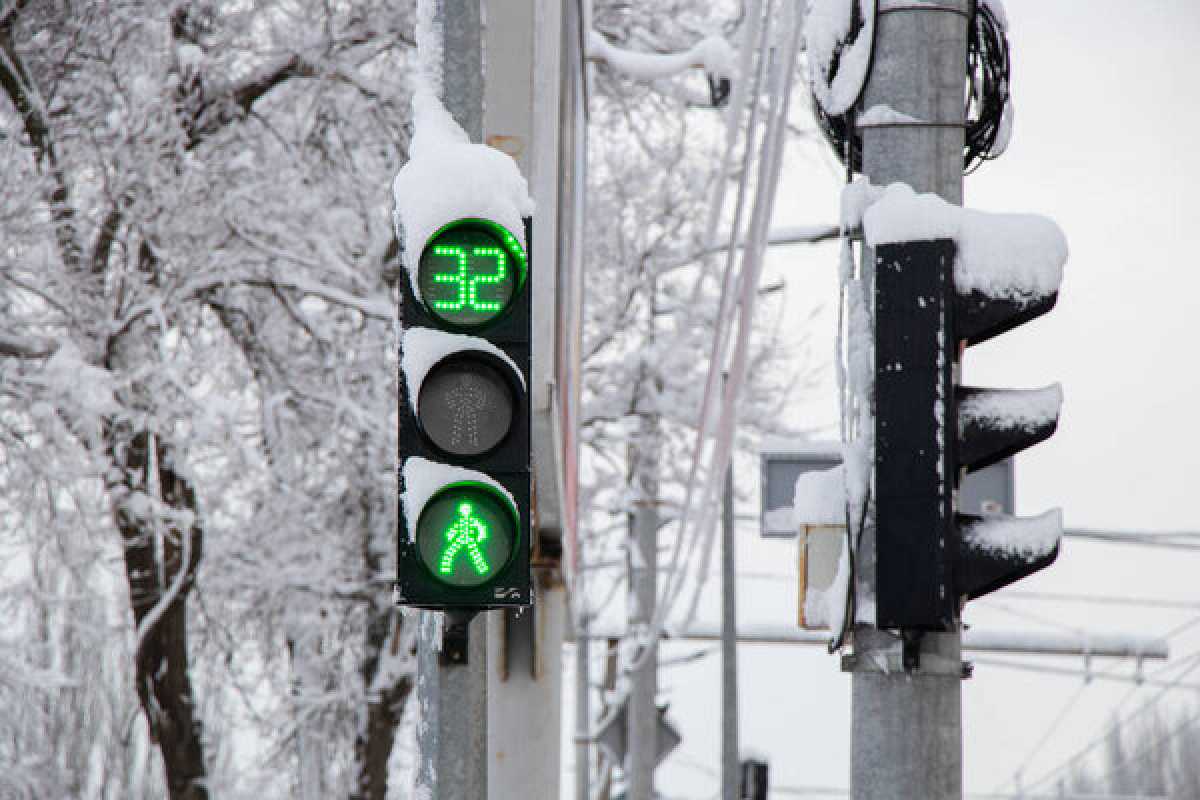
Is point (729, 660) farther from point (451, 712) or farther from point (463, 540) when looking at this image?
point (463, 540)

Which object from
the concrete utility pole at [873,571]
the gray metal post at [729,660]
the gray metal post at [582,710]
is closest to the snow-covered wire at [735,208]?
the concrete utility pole at [873,571]

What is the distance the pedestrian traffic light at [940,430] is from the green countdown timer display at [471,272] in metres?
0.86

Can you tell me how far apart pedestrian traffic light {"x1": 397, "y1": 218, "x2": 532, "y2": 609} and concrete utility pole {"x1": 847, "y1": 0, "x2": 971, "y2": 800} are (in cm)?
84

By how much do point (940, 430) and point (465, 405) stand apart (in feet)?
3.54

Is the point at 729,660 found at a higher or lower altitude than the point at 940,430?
lower

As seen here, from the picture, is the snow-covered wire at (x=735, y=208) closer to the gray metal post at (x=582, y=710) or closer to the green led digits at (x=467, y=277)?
the green led digits at (x=467, y=277)

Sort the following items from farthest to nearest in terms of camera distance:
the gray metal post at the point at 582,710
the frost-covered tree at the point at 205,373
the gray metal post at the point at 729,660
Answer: the gray metal post at the point at 582,710, the gray metal post at the point at 729,660, the frost-covered tree at the point at 205,373

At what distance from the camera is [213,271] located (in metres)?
11.7

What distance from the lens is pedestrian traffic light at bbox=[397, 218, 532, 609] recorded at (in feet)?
11.8

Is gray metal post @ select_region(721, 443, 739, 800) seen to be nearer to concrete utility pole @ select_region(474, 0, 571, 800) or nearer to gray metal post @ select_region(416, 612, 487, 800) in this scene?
concrete utility pole @ select_region(474, 0, 571, 800)

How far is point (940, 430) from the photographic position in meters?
3.75

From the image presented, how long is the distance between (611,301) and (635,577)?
274 cm

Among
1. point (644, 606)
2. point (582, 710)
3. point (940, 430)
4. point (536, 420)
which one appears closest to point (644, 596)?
point (644, 606)

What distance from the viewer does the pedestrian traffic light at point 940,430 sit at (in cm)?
370
